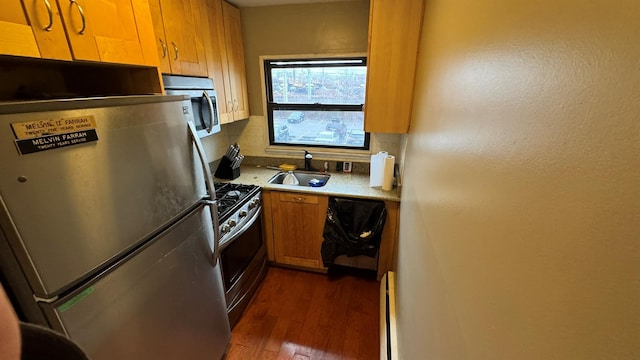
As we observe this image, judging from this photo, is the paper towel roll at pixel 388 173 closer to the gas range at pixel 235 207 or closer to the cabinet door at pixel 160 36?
the gas range at pixel 235 207

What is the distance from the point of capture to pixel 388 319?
1721 mm

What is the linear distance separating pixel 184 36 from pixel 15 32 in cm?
100

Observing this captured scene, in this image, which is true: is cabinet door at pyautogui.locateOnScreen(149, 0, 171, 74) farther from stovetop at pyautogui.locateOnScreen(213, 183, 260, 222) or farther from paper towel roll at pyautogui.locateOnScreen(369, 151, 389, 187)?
paper towel roll at pyautogui.locateOnScreen(369, 151, 389, 187)

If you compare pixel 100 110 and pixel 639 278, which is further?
pixel 100 110

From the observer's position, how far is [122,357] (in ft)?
3.13

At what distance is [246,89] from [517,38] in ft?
8.05

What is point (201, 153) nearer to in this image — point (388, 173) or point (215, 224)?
point (215, 224)

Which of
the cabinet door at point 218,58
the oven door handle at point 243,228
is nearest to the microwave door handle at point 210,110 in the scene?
the cabinet door at point 218,58

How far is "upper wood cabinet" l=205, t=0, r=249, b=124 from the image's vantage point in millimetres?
1972

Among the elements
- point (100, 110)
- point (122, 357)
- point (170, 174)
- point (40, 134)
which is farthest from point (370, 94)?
point (122, 357)

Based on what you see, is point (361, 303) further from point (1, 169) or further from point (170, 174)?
point (1, 169)

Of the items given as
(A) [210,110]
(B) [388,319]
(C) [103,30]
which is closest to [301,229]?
(B) [388,319]

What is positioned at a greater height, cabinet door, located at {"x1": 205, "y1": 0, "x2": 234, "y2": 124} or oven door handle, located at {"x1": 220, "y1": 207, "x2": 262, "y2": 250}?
cabinet door, located at {"x1": 205, "y1": 0, "x2": 234, "y2": 124}

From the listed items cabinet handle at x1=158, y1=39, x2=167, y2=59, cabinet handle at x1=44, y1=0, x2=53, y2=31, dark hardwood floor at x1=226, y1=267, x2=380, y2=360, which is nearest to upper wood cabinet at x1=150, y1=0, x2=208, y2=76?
cabinet handle at x1=158, y1=39, x2=167, y2=59
